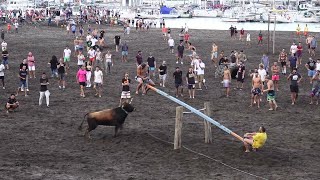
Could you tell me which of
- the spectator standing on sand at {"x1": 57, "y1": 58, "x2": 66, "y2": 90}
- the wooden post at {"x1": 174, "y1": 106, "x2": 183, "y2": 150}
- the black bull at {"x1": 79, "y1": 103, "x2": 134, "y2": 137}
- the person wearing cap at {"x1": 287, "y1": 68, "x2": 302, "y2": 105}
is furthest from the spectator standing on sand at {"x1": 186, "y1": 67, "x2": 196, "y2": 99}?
the wooden post at {"x1": 174, "y1": 106, "x2": 183, "y2": 150}

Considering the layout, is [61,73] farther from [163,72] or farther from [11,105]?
[11,105]

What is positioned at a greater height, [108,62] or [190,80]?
[108,62]

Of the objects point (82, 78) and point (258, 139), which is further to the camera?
point (82, 78)

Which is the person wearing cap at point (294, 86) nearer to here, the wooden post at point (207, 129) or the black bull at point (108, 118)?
the wooden post at point (207, 129)

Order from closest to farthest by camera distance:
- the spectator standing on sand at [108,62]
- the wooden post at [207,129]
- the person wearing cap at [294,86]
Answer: the wooden post at [207,129], the person wearing cap at [294,86], the spectator standing on sand at [108,62]

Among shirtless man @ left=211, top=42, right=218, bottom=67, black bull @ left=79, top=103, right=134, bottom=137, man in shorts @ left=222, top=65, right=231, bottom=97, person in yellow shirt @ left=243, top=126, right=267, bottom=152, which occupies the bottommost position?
person in yellow shirt @ left=243, top=126, right=267, bottom=152

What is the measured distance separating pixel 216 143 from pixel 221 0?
118382mm

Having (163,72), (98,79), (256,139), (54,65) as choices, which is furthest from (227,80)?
(54,65)

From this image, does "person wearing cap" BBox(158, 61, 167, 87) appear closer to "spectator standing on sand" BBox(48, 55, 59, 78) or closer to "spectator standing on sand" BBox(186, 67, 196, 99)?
"spectator standing on sand" BBox(186, 67, 196, 99)

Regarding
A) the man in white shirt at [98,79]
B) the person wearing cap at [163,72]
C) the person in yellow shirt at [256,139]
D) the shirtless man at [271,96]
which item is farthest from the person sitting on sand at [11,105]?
the shirtless man at [271,96]

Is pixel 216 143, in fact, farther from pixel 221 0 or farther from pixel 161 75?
pixel 221 0

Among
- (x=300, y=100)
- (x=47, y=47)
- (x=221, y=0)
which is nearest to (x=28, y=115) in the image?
(x=300, y=100)

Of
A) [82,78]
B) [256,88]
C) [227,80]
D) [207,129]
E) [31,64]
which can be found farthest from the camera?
[31,64]

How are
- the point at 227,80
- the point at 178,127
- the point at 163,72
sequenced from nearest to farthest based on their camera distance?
the point at 178,127
the point at 227,80
the point at 163,72
